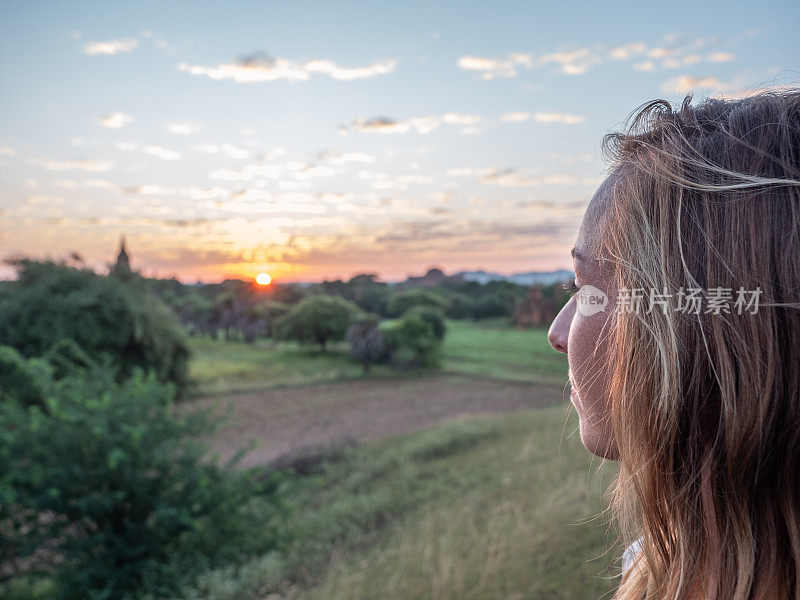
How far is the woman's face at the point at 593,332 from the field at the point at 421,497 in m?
0.08

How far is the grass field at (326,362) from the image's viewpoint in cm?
1903

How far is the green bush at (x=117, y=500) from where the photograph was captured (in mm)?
4957

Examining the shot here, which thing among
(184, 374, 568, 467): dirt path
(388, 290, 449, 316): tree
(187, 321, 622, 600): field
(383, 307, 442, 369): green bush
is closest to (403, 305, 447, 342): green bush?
(383, 307, 442, 369): green bush

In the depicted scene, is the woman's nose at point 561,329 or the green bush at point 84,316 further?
the green bush at point 84,316

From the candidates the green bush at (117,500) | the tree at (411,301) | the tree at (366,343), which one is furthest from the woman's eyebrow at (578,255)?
the tree at (411,301)

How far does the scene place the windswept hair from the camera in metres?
0.76

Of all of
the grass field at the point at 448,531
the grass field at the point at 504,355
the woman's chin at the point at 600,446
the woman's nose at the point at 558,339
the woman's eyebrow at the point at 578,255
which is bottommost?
the grass field at the point at 504,355

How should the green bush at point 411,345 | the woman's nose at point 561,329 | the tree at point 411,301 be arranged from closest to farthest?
the woman's nose at point 561,329 → the green bush at point 411,345 → the tree at point 411,301

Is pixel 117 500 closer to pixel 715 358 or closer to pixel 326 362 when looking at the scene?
pixel 715 358

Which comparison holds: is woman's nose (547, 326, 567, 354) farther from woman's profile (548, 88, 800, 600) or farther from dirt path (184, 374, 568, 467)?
dirt path (184, 374, 568, 467)

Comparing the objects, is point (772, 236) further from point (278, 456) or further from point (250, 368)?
point (250, 368)

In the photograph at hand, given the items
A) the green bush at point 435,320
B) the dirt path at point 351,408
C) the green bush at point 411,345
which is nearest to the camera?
the dirt path at point 351,408

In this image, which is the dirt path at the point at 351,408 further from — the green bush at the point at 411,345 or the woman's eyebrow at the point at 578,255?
the woman's eyebrow at the point at 578,255

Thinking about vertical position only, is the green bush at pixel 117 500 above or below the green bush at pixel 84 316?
below
